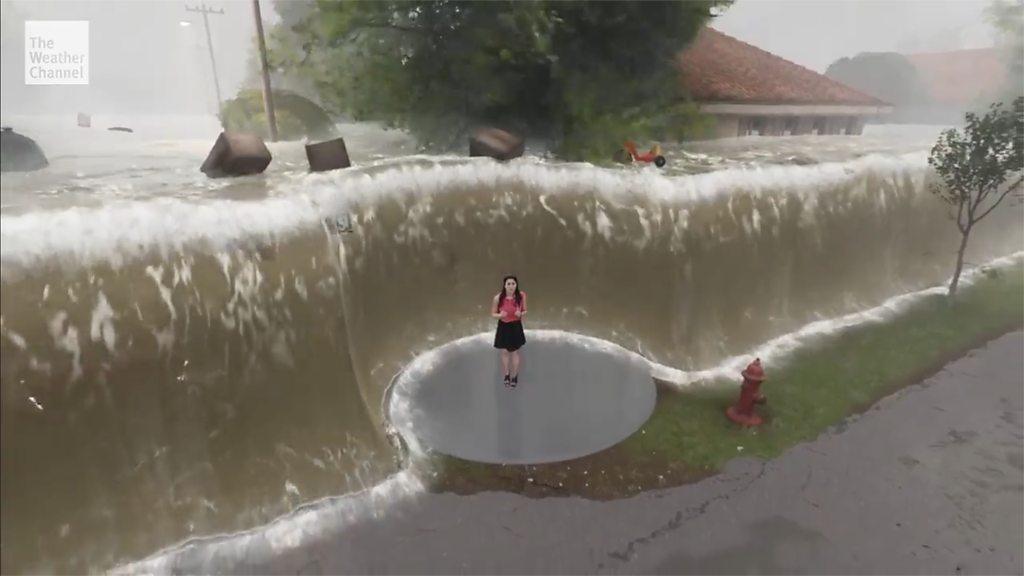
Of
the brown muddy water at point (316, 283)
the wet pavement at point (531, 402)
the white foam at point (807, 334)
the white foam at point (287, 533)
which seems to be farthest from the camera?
the white foam at point (807, 334)

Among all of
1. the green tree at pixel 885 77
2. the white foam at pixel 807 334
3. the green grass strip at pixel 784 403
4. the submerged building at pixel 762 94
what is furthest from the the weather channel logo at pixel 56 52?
the green tree at pixel 885 77

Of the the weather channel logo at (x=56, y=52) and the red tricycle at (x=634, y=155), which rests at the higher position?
the the weather channel logo at (x=56, y=52)

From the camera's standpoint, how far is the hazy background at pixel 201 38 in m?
A: 5.02

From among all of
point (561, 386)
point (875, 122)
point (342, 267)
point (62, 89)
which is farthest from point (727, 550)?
point (875, 122)

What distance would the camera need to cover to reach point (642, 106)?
827 centimetres

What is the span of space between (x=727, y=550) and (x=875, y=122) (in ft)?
28.2

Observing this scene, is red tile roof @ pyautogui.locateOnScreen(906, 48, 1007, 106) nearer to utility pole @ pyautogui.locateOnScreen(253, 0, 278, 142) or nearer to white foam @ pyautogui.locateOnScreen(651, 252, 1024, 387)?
white foam @ pyautogui.locateOnScreen(651, 252, 1024, 387)

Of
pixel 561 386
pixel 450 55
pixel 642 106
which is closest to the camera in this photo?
pixel 561 386

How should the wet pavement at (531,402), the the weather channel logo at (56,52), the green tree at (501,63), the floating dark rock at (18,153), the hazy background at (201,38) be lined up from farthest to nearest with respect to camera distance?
the green tree at (501,63) → the wet pavement at (531,402) → the hazy background at (201,38) → the the weather channel logo at (56,52) → the floating dark rock at (18,153)

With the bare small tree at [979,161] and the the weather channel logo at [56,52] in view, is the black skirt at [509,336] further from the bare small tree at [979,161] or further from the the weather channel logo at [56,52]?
the bare small tree at [979,161]

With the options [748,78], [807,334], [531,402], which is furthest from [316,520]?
[748,78]

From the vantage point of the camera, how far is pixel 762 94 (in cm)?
938

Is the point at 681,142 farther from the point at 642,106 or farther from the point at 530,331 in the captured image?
the point at 530,331

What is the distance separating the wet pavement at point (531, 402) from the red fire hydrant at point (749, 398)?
3.19 feet
